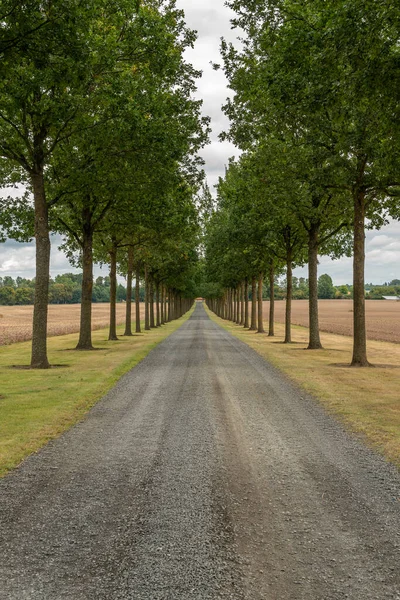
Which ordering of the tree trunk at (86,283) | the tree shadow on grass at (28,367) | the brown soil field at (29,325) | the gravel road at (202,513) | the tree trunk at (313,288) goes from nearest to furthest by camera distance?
the gravel road at (202,513) < the tree shadow on grass at (28,367) < the tree trunk at (86,283) < the tree trunk at (313,288) < the brown soil field at (29,325)

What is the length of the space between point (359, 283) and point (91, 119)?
1136cm

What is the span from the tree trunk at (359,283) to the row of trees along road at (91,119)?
287 inches

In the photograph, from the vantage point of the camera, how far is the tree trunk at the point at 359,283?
1912 cm

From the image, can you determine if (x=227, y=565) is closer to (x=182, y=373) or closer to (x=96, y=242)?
(x=182, y=373)

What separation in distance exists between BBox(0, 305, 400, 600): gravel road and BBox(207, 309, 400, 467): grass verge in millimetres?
649

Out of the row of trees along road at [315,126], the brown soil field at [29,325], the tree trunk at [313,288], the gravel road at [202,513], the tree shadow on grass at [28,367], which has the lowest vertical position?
the brown soil field at [29,325]

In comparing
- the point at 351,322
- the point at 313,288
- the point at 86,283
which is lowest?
the point at 351,322

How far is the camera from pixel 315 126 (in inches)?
668

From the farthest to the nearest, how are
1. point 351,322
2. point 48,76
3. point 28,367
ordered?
point 351,322 → point 28,367 → point 48,76

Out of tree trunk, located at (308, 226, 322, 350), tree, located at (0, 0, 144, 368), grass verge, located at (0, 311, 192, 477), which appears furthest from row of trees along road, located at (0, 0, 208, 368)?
tree trunk, located at (308, 226, 322, 350)

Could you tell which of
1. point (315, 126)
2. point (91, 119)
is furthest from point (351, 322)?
point (91, 119)

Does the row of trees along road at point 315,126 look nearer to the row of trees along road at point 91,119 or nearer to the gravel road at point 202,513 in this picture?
the row of trees along road at point 91,119

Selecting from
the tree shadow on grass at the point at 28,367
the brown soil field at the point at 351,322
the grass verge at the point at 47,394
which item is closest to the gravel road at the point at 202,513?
the grass verge at the point at 47,394

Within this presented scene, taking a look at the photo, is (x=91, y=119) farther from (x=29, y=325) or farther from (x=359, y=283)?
(x=29, y=325)
